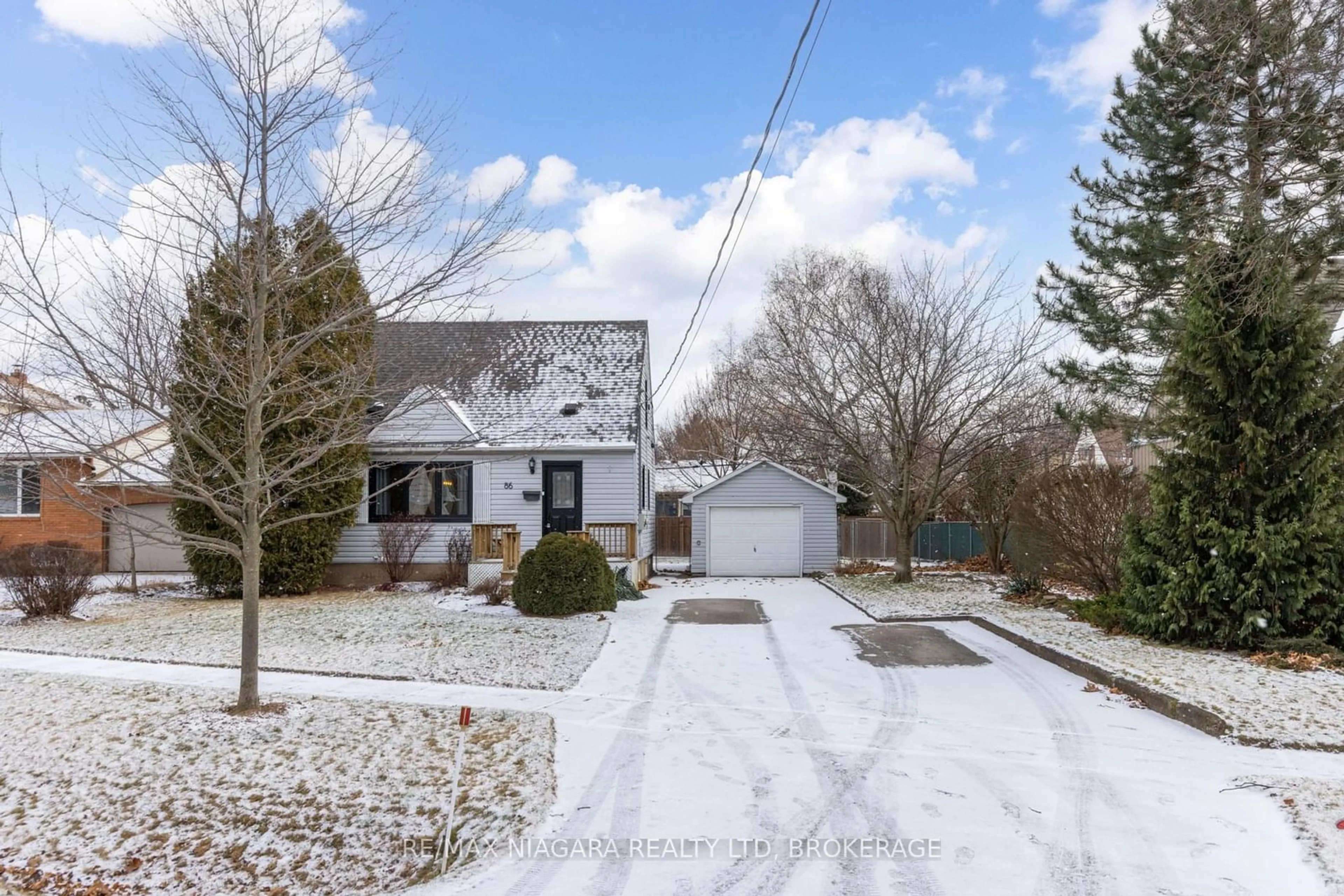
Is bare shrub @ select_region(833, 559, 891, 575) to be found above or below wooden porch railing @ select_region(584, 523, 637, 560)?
below

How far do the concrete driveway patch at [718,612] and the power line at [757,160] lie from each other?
5.62 m

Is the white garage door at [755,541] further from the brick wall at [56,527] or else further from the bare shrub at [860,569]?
the brick wall at [56,527]

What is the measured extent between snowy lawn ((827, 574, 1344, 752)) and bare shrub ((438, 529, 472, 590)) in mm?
7884

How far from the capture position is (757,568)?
21.2m

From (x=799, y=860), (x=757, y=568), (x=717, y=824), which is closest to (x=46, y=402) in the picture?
(x=717, y=824)

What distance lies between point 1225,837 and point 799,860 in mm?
2253

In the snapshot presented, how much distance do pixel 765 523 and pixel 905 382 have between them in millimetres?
5966

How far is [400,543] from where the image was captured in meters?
16.2

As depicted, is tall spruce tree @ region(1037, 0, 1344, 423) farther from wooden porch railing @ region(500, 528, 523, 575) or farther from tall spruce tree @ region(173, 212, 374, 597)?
wooden porch railing @ region(500, 528, 523, 575)

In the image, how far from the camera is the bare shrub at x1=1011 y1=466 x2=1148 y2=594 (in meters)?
12.0

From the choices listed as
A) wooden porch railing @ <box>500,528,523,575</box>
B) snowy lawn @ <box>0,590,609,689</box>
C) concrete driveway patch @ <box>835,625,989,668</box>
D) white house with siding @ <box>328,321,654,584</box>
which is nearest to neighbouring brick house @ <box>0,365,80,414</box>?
snowy lawn @ <box>0,590,609,689</box>

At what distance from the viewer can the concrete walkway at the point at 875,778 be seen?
153 inches

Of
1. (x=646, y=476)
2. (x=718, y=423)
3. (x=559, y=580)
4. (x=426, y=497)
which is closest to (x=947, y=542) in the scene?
(x=646, y=476)

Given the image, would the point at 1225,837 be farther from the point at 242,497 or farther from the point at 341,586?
the point at 341,586
